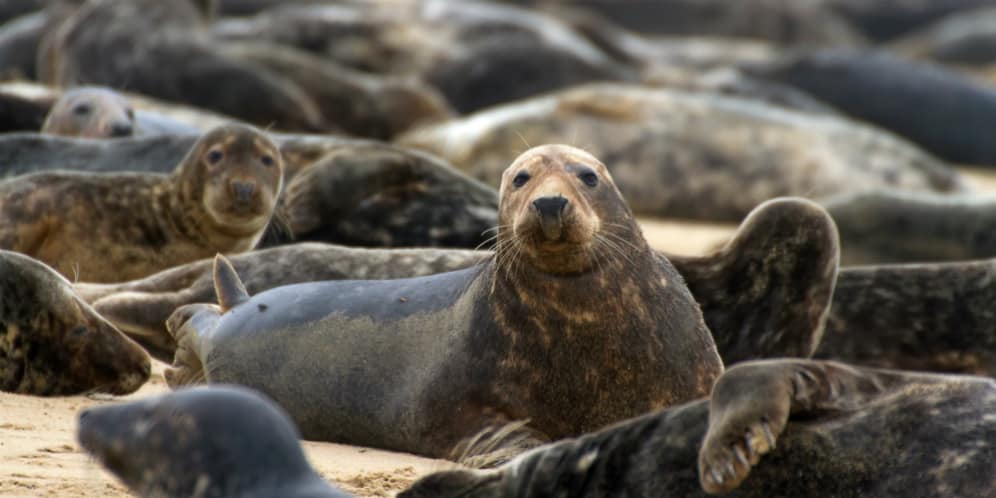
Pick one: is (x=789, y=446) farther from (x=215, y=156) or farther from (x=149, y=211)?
(x=149, y=211)

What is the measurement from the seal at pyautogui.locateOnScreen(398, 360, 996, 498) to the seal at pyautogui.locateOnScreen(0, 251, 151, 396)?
80.0 inches

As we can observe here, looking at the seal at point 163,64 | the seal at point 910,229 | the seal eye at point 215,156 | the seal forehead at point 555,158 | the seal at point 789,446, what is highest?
the seal forehead at point 555,158

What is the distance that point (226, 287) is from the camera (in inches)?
223

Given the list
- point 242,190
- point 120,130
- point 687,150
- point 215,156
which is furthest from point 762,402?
point 687,150

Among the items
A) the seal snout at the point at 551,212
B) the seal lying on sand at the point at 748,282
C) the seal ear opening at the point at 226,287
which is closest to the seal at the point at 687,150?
the seal lying on sand at the point at 748,282

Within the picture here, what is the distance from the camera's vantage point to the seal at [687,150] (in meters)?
12.8

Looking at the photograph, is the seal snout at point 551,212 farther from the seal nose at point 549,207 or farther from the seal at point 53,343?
the seal at point 53,343

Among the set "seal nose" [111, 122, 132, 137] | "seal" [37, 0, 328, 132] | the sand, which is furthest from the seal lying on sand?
"seal" [37, 0, 328, 132]

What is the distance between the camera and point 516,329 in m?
4.92

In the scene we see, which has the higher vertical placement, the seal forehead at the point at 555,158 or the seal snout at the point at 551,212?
the seal forehead at the point at 555,158

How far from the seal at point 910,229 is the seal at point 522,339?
13.0 feet

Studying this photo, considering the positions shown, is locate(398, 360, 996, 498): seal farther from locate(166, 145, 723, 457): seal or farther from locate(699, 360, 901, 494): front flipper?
locate(166, 145, 723, 457): seal

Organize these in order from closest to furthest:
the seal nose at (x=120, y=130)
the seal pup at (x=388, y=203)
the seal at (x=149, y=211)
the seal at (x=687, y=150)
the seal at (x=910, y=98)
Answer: the seal at (x=149, y=211)
the seal pup at (x=388, y=203)
the seal nose at (x=120, y=130)
the seal at (x=687, y=150)
the seal at (x=910, y=98)

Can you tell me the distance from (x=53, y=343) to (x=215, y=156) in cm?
240
